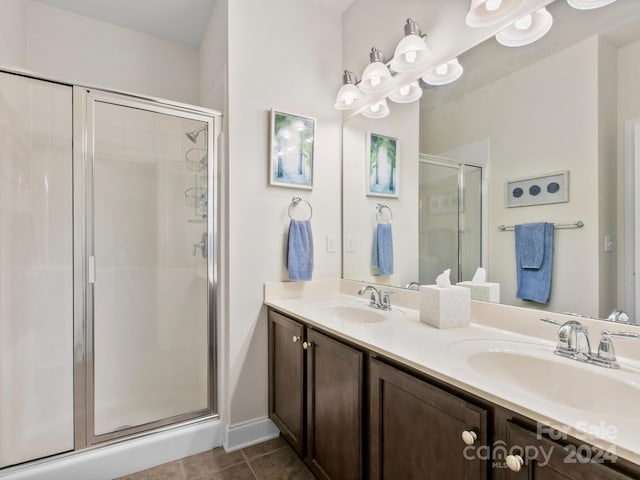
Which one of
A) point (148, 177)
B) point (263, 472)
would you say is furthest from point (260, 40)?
point (263, 472)

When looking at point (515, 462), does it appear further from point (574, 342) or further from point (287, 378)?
point (287, 378)

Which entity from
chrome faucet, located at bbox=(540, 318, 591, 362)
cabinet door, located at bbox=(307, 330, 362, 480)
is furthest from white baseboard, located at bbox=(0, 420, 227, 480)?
chrome faucet, located at bbox=(540, 318, 591, 362)

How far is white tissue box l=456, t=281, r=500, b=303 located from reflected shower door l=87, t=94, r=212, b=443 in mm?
1477

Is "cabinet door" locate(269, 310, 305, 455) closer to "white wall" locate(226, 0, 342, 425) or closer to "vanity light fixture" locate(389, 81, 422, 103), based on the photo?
"white wall" locate(226, 0, 342, 425)

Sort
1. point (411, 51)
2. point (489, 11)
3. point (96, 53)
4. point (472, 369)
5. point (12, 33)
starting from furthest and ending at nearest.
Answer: point (96, 53), point (12, 33), point (411, 51), point (489, 11), point (472, 369)

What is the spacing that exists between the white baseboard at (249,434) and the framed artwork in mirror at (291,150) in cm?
144

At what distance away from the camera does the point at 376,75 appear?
1791 millimetres

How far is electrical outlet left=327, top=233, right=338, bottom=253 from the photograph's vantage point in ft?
7.15

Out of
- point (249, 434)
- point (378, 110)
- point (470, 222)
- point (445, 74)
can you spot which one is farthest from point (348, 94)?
point (249, 434)

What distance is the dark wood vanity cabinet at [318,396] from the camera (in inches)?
47.0

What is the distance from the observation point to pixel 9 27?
Answer: 183cm

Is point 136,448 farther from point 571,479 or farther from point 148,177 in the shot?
point 571,479

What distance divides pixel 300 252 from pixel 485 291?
103cm

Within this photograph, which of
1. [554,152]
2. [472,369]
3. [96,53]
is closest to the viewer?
[472,369]
